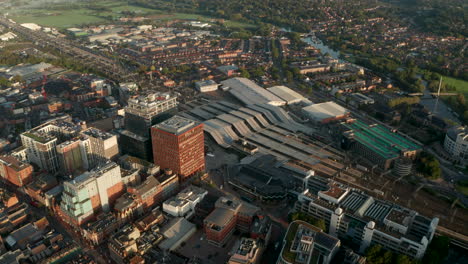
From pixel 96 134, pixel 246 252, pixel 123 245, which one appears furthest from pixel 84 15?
pixel 246 252

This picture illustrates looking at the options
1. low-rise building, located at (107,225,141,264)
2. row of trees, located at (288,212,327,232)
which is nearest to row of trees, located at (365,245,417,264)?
row of trees, located at (288,212,327,232)

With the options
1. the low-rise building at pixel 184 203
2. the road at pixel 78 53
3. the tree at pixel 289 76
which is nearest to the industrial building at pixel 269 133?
the low-rise building at pixel 184 203

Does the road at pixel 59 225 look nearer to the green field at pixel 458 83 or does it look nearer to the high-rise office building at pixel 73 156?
the high-rise office building at pixel 73 156

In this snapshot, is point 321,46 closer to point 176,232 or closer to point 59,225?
point 176,232

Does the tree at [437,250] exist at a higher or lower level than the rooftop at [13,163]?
lower

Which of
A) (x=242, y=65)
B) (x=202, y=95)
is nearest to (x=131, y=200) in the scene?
(x=202, y=95)

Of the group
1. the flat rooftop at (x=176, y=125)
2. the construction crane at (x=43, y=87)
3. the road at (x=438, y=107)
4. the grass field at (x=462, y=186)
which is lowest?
the grass field at (x=462, y=186)
